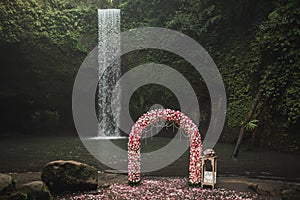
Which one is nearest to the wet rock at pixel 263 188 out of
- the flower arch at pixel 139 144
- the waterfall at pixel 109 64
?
the flower arch at pixel 139 144

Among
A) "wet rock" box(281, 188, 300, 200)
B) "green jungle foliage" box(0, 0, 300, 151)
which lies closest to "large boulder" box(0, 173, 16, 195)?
"wet rock" box(281, 188, 300, 200)

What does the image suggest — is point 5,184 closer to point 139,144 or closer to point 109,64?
point 139,144

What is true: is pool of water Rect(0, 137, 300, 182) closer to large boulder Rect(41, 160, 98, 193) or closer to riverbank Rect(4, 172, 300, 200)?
riverbank Rect(4, 172, 300, 200)

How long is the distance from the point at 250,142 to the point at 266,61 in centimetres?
428

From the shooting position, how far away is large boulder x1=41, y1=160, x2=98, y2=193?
27.8 ft

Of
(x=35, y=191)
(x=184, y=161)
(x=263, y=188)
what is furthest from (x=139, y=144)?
(x=184, y=161)

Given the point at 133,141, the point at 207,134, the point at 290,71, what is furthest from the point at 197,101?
the point at 133,141

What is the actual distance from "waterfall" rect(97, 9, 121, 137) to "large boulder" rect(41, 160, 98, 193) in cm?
1550

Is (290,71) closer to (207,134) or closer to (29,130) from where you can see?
(207,134)

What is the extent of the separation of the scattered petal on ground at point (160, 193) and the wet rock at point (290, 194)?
0.67m

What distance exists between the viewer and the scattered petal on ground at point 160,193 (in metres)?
8.12

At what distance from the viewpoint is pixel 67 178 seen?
27.9 ft

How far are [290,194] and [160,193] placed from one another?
10.5ft

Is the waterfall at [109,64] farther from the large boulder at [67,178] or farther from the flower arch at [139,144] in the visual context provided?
the large boulder at [67,178]
